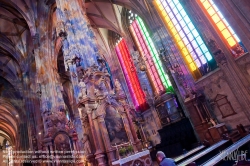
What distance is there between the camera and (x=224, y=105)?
32.5ft

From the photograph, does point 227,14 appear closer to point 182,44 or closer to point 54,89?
point 182,44

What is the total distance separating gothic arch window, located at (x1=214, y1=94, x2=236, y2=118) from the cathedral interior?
0.06 meters

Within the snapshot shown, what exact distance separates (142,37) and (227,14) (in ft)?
31.5

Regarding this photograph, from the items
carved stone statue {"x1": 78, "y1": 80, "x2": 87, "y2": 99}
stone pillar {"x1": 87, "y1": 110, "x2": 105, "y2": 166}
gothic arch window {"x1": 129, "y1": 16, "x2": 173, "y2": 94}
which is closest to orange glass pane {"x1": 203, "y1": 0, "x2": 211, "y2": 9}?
gothic arch window {"x1": 129, "y1": 16, "x2": 173, "y2": 94}

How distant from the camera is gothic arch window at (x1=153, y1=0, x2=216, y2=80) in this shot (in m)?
11.3

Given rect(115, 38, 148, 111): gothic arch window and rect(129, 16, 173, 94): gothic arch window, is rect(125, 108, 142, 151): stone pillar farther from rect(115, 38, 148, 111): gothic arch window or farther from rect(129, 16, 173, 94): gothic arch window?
rect(115, 38, 148, 111): gothic arch window

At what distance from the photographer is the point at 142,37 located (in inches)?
678

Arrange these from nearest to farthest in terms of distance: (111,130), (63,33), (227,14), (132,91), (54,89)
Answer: (111,130), (227,14), (63,33), (54,89), (132,91)

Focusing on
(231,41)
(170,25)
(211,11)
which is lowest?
(231,41)

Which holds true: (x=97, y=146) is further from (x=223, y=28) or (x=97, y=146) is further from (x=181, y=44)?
(x=181, y=44)

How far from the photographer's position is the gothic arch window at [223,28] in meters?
9.22

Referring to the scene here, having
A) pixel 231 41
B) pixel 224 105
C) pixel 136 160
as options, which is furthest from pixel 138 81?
pixel 136 160

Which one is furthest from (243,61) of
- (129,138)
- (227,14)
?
(129,138)

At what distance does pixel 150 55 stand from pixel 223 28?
709cm
